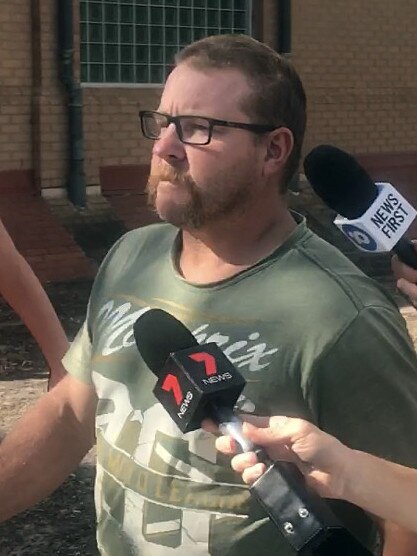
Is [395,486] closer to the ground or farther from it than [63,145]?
farther from it

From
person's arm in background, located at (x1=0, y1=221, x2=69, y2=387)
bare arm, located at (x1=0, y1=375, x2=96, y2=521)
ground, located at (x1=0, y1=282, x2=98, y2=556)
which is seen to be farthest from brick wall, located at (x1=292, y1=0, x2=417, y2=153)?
bare arm, located at (x1=0, y1=375, x2=96, y2=521)

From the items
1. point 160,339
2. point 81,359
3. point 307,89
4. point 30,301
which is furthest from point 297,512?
point 307,89

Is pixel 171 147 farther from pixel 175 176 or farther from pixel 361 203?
pixel 361 203

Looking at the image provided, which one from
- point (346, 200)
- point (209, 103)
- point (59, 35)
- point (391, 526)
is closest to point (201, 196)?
point (209, 103)

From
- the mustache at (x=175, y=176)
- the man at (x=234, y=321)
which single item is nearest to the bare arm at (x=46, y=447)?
the man at (x=234, y=321)

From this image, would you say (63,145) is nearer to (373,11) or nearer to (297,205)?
(297,205)

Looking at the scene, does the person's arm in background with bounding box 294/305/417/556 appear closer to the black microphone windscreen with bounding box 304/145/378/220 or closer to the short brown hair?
the black microphone windscreen with bounding box 304/145/378/220

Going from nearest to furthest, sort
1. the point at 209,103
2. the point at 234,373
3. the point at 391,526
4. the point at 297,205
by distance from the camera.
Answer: the point at 234,373
the point at 391,526
the point at 209,103
the point at 297,205

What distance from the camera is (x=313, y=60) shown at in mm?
12164

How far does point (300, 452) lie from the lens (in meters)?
1.59

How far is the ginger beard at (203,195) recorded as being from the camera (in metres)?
2.11

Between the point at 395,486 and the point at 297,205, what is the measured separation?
10.2 metres

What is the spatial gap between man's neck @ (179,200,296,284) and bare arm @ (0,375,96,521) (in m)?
0.46

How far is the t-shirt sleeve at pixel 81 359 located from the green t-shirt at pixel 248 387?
4.3 inches
